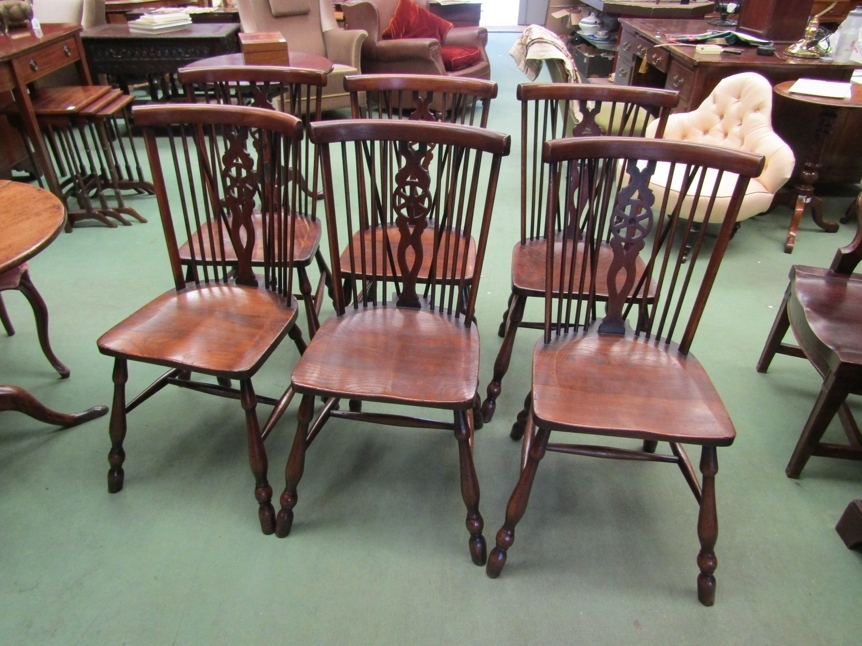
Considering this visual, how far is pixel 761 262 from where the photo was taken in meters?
2.73

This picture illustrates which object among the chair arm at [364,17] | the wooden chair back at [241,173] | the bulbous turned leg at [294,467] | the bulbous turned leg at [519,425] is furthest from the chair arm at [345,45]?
the bulbous turned leg at [294,467]

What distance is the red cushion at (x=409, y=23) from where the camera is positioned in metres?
4.66

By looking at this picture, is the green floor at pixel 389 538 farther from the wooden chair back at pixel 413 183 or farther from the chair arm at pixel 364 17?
the chair arm at pixel 364 17

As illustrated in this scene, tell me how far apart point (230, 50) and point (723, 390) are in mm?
3860

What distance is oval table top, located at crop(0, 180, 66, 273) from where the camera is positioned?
4.19ft

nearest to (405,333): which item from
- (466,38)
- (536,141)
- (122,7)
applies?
(536,141)

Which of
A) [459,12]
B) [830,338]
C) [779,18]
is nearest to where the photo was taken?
[830,338]

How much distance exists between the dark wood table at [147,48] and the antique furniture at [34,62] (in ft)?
2.01

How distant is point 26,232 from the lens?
135cm

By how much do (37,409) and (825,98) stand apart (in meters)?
3.33

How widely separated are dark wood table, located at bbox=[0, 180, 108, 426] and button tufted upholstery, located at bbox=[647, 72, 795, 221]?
2294mm

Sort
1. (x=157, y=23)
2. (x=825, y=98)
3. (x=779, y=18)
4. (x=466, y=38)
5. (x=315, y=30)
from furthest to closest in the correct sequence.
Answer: (x=466, y=38) → (x=315, y=30) → (x=157, y=23) → (x=779, y=18) → (x=825, y=98)

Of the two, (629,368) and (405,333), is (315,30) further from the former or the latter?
(629,368)

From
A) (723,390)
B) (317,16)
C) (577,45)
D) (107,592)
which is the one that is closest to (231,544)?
(107,592)
